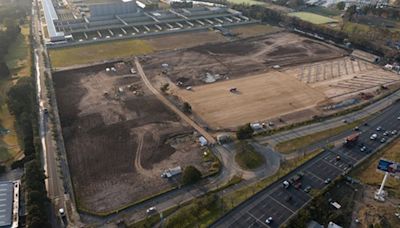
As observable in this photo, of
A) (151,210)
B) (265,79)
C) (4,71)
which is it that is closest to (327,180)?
(151,210)

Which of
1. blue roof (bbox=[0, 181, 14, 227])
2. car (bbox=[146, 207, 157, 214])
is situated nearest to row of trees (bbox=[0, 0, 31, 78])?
blue roof (bbox=[0, 181, 14, 227])

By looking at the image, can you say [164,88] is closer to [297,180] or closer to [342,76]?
[297,180]

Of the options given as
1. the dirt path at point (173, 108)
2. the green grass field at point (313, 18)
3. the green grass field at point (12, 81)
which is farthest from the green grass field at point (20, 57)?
the green grass field at point (313, 18)

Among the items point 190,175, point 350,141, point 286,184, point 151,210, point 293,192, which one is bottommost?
point 151,210

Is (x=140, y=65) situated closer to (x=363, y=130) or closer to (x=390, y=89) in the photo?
(x=363, y=130)

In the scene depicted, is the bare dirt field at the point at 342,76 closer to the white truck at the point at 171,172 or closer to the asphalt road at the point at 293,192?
the asphalt road at the point at 293,192
